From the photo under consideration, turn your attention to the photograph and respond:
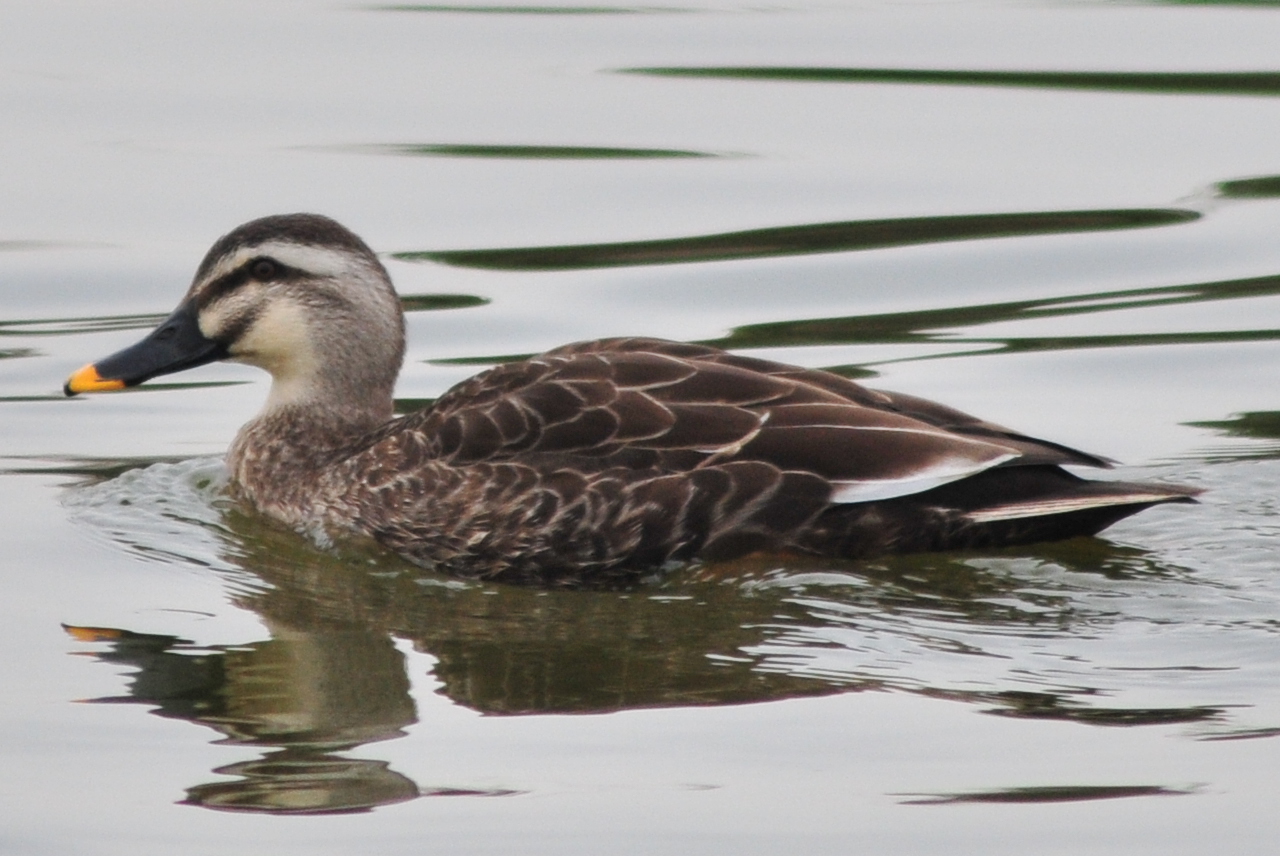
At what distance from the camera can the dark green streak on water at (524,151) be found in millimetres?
15539

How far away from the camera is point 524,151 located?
1566 centimetres

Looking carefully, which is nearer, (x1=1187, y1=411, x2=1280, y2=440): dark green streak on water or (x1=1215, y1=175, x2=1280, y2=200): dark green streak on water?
(x1=1187, y1=411, x2=1280, y2=440): dark green streak on water

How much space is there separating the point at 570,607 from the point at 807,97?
27.4 ft

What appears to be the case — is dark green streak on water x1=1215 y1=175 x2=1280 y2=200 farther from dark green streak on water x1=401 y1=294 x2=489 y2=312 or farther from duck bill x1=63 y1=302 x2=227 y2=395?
duck bill x1=63 y1=302 x2=227 y2=395

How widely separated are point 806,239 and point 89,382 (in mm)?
5346

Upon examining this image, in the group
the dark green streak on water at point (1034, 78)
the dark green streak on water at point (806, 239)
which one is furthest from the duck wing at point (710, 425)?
the dark green streak on water at point (1034, 78)

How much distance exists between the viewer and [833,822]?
6715mm

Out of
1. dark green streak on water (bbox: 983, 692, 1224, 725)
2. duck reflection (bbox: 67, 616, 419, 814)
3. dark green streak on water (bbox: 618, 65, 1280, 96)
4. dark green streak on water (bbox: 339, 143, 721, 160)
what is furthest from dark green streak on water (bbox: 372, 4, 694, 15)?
dark green streak on water (bbox: 983, 692, 1224, 725)

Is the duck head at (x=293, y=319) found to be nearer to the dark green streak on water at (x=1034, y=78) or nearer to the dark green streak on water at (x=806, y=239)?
the dark green streak on water at (x=806, y=239)

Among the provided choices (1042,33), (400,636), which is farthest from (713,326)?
(1042,33)

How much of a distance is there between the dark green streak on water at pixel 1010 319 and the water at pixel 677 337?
0.12ft

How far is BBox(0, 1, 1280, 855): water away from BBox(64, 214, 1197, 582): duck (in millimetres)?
157

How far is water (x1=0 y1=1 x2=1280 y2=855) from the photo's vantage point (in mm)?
7031

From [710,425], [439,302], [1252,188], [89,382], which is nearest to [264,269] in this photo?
[89,382]
